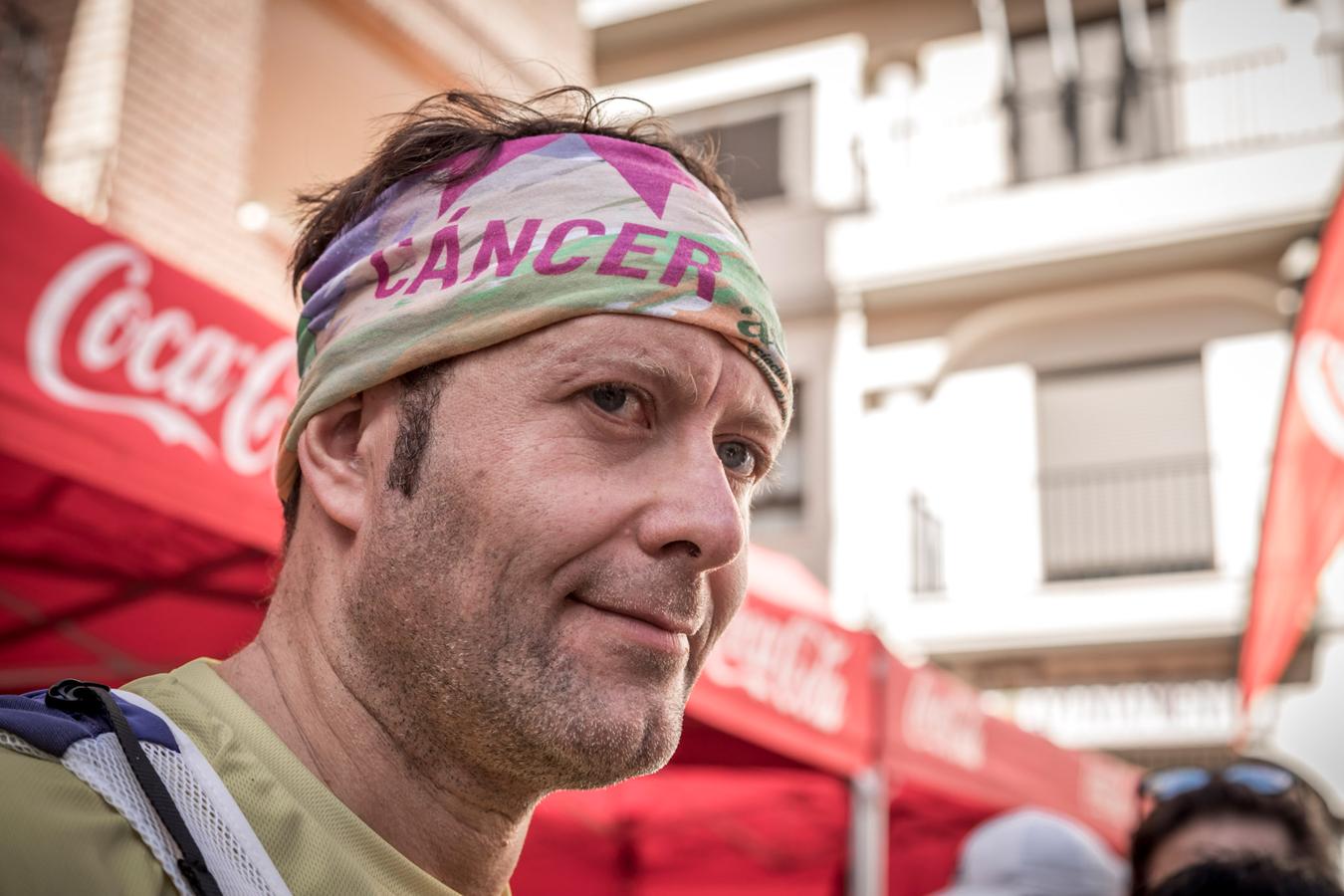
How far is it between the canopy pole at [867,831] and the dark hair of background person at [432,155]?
3506 millimetres

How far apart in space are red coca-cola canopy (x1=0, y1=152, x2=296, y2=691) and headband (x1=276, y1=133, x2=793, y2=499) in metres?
1.25

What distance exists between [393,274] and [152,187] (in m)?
3.93

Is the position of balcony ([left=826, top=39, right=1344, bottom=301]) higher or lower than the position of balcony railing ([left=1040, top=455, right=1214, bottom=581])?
higher

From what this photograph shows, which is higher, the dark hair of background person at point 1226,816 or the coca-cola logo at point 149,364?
the coca-cola logo at point 149,364

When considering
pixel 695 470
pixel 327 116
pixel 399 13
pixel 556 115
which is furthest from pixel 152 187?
pixel 695 470

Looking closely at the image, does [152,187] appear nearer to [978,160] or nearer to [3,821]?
[3,821]

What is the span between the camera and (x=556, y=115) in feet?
4.88

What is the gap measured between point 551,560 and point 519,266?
273mm

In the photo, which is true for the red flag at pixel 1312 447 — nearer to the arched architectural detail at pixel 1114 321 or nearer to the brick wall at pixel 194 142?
the brick wall at pixel 194 142

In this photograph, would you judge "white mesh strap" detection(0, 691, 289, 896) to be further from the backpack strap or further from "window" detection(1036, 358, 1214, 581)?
"window" detection(1036, 358, 1214, 581)

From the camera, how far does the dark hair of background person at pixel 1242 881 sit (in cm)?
211

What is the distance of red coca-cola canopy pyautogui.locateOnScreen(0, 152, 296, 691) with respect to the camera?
2.41 metres

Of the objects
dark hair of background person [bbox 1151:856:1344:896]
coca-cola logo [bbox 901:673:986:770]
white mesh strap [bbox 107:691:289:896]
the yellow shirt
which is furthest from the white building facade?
white mesh strap [bbox 107:691:289:896]

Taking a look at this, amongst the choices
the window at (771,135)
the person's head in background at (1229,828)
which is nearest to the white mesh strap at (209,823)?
the person's head in background at (1229,828)
